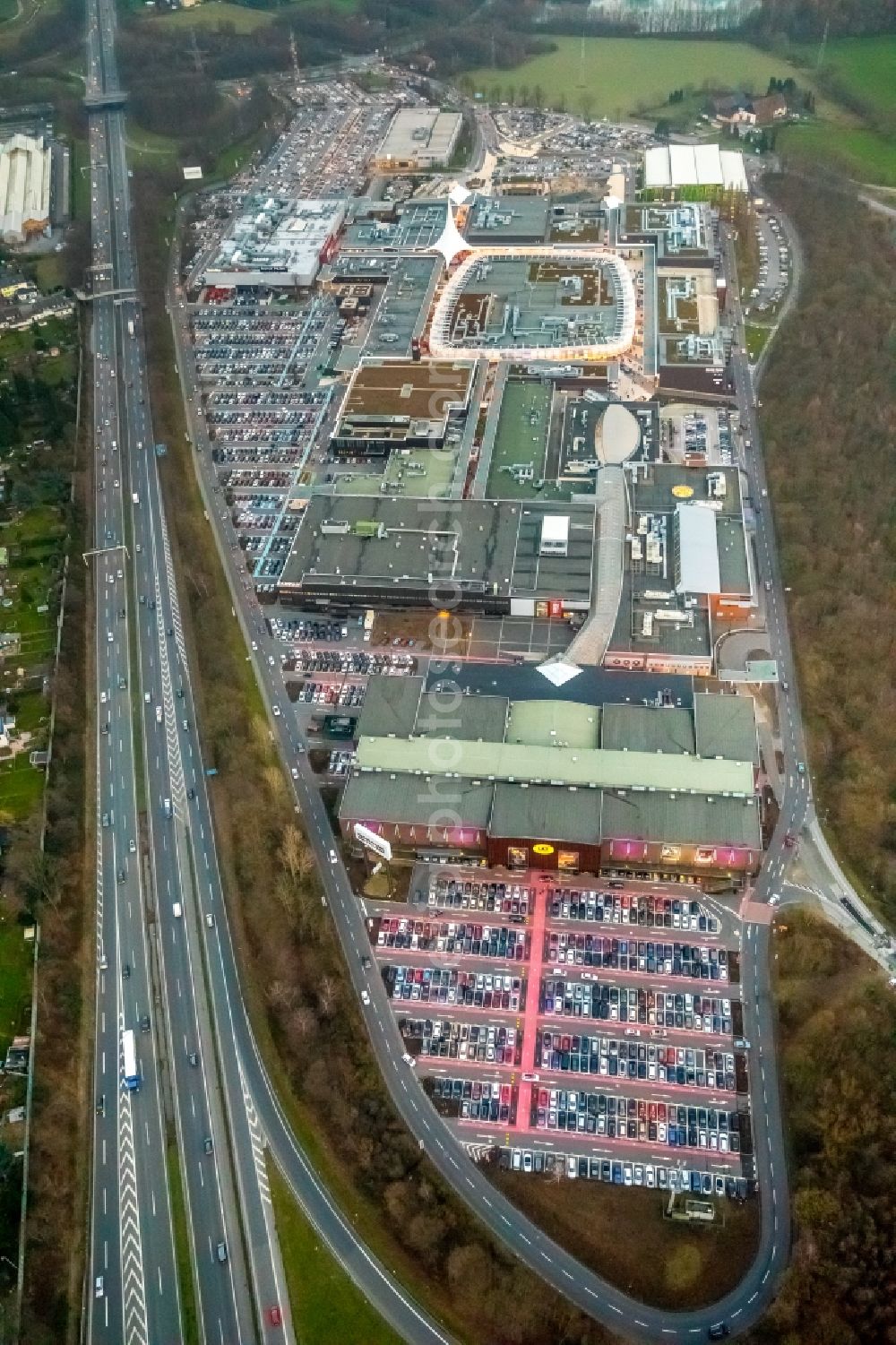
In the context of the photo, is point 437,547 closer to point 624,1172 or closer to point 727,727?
point 727,727

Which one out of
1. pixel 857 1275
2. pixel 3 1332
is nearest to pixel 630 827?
pixel 857 1275

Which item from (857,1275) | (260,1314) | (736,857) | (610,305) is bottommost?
(260,1314)

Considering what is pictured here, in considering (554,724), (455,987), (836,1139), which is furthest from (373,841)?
(836,1139)

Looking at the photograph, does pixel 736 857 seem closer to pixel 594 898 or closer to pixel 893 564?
pixel 594 898

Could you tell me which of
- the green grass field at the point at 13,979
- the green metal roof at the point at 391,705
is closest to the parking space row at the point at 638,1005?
the green metal roof at the point at 391,705

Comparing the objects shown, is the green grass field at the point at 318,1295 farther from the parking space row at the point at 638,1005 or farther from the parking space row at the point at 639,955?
the parking space row at the point at 639,955

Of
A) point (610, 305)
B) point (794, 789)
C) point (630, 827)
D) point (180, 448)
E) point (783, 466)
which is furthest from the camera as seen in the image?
point (610, 305)

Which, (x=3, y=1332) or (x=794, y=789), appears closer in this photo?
(x=3, y=1332)
